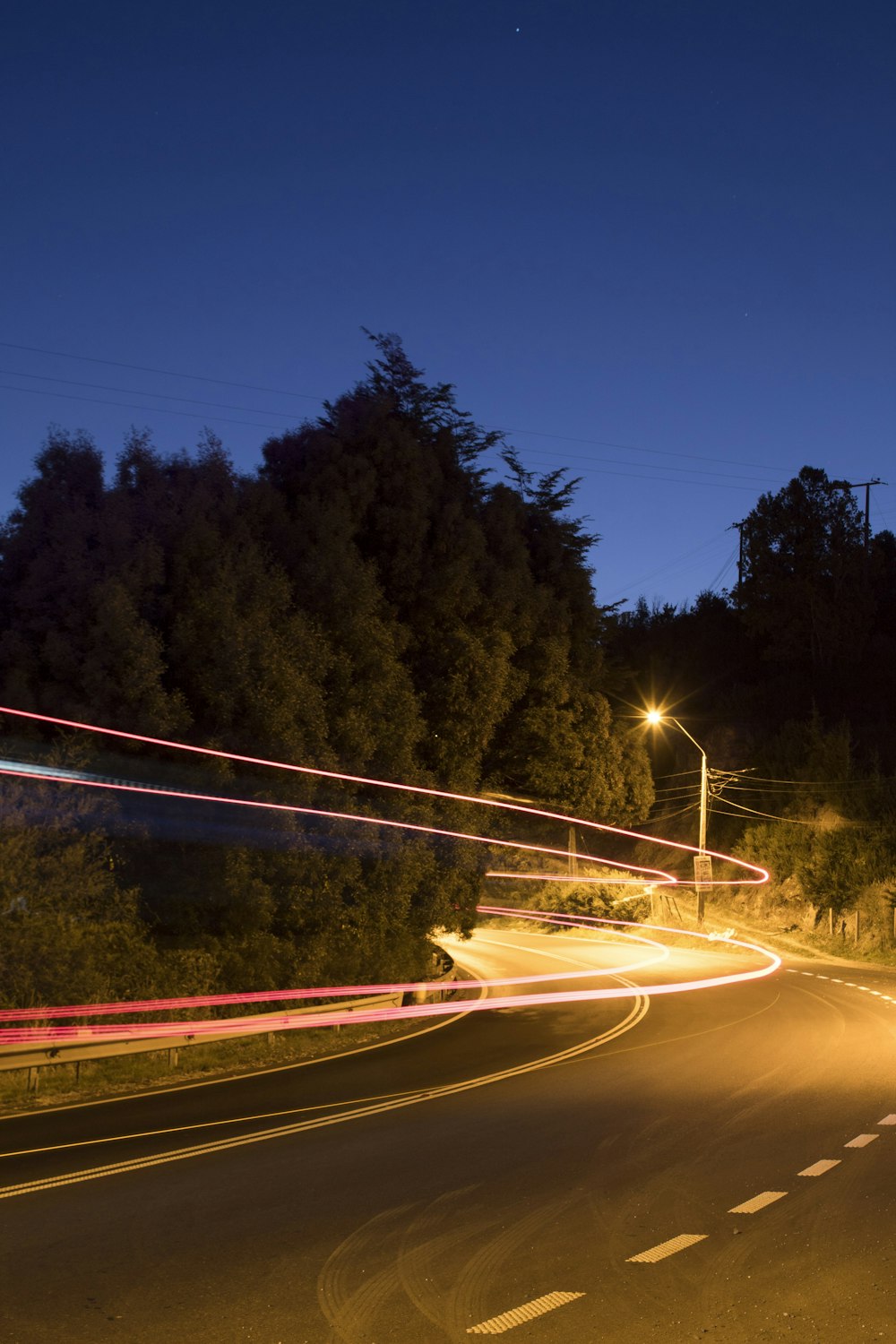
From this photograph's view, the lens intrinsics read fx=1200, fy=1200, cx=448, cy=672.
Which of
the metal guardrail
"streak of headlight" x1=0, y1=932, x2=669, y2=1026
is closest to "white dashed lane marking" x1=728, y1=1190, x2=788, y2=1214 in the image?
the metal guardrail

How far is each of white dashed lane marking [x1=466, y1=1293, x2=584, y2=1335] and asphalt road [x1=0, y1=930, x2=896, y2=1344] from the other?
0.02 metres

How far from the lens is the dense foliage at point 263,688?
18.7 m

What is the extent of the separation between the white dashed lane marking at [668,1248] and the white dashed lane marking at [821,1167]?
2213mm

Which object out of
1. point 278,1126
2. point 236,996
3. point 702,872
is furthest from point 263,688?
point 702,872

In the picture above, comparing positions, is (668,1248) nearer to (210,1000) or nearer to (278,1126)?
(278,1126)

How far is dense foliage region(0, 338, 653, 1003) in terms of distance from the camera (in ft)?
61.2

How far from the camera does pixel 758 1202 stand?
28.6 feet

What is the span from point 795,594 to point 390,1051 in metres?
51.4

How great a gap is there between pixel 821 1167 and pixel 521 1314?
14.9 ft

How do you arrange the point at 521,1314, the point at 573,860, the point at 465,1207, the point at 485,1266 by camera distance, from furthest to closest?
1. the point at 573,860
2. the point at 465,1207
3. the point at 485,1266
4. the point at 521,1314

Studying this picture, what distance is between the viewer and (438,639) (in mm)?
25250

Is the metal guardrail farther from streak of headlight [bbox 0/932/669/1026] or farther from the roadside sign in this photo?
the roadside sign

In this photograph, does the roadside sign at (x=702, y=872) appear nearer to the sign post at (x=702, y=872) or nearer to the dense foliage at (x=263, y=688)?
the sign post at (x=702, y=872)

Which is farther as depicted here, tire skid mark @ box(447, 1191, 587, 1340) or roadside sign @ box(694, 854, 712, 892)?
roadside sign @ box(694, 854, 712, 892)
